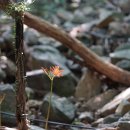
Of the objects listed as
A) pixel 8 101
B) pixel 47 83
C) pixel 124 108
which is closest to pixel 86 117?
pixel 124 108

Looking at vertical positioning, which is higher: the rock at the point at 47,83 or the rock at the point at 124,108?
the rock at the point at 47,83

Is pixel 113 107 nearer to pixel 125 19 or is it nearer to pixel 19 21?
pixel 19 21

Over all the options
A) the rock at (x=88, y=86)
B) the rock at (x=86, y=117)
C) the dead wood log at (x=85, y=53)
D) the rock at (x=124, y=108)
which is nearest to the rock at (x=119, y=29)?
the rock at (x=88, y=86)

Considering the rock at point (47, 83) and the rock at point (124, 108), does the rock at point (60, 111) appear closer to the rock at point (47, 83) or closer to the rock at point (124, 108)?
the rock at point (124, 108)

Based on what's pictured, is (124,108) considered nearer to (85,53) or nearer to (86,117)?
(86,117)

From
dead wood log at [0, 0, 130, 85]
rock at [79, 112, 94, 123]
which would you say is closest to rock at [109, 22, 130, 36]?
dead wood log at [0, 0, 130, 85]

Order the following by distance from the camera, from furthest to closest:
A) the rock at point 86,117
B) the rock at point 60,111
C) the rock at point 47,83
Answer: the rock at point 47,83, the rock at point 86,117, the rock at point 60,111
